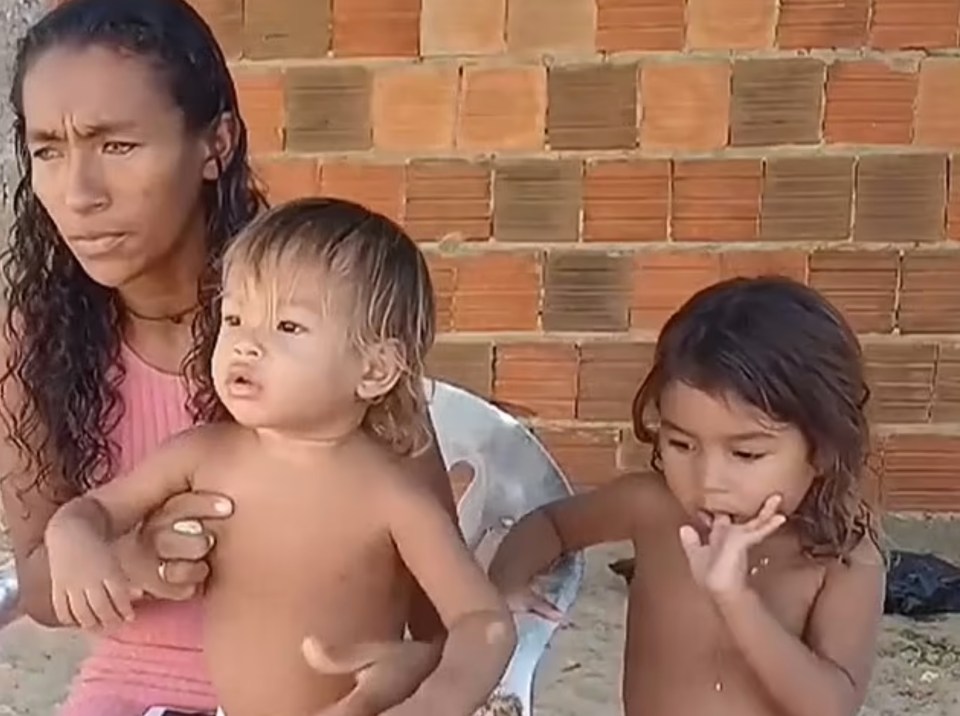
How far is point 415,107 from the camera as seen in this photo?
354 centimetres

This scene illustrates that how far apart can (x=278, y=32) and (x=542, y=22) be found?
53 centimetres

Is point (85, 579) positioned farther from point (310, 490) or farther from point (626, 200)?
point (626, 200)

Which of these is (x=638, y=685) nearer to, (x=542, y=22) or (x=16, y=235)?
(x=16, y=235)

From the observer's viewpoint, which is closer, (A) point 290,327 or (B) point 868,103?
(A) point 290,327

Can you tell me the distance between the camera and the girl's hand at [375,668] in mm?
1627

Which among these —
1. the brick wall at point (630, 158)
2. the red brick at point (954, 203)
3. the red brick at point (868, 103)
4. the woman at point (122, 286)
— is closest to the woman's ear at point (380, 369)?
the woman at point (122, 286)

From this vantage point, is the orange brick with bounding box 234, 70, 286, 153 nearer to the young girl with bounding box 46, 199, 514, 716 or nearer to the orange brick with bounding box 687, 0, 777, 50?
the orange brick with bounding box 687, 0, 777, 50

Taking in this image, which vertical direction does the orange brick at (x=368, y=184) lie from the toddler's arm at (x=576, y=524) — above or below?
above

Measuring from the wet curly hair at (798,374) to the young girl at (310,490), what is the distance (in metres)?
0.30

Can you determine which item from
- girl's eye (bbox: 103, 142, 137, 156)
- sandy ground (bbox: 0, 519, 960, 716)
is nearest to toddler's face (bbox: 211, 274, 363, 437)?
girl's eye (bbox: 103, 142, 137, 156)

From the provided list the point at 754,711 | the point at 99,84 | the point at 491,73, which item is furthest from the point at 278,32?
the point at 754,711

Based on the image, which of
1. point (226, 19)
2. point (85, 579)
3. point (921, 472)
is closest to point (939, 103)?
point (921, 472)

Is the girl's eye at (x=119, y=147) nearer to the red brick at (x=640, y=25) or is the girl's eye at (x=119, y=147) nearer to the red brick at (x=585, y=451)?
the red brick at (x=640, y=25)

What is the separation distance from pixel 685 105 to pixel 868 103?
36cm
